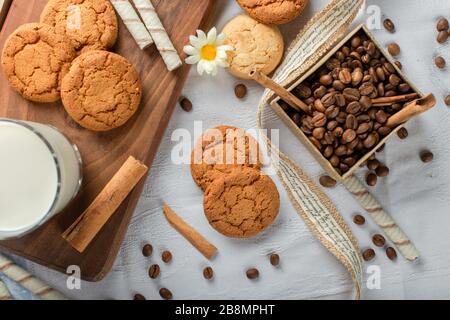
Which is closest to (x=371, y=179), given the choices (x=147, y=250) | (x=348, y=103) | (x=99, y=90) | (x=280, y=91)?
(x=348, y=103)

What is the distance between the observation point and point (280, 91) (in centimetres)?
135

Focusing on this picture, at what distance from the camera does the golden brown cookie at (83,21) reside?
1.42m

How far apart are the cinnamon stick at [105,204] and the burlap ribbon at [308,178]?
0.34 metres

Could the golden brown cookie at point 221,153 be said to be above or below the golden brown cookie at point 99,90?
below

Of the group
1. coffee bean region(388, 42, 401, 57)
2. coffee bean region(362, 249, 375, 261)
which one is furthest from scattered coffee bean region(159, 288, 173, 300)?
coffee bean region(388, 42, 401, 57)

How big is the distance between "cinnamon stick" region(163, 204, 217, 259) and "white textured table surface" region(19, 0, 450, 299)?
2 centimetres

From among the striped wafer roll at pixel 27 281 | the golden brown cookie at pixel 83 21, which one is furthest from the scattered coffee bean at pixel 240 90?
the striped wafer roll at pixel 27 281

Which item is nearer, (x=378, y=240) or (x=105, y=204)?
(x=105, y=204)

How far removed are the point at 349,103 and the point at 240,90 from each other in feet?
0.98

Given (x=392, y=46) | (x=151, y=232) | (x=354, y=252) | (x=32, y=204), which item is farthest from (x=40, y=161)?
(x=392, y=46)

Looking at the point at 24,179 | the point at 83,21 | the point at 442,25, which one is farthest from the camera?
the point at 442,25

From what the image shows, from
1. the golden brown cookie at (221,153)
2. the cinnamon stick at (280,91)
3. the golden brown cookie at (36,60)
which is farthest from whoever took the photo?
the golden brown cookie at (221,153)

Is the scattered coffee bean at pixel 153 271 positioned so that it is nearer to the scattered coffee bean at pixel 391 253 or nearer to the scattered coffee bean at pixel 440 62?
the scattered coffee bean at pixel 391 253

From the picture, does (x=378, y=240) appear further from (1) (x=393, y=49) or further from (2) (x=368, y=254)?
(1) (x=393, y=49)
